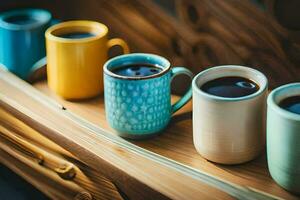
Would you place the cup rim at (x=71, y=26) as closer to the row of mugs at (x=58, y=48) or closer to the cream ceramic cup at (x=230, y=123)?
the row of mugs at (x=58, y=48)

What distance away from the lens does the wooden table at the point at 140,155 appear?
623mm

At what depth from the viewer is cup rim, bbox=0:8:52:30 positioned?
2.97ft

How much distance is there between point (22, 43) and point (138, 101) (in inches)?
11.1

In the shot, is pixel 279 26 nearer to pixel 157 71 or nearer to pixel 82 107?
pixel 157 71

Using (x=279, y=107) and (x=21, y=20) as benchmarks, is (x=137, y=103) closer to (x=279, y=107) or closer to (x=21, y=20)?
(x=279, y=107)

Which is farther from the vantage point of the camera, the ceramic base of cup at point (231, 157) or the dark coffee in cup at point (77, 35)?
the dark coffee in cup at point (77, 35)

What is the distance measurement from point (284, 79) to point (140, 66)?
0.20 metres

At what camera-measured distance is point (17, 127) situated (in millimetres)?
843

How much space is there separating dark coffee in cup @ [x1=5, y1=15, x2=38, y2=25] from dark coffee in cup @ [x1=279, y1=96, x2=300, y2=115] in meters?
0.50

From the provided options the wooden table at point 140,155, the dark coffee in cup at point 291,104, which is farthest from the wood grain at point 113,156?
the dark coffee in cup at point 291,104

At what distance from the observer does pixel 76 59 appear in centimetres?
84

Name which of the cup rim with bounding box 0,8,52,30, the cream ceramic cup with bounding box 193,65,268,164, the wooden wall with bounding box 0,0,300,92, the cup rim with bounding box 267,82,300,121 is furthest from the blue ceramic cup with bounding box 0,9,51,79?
the cup rim with bounding box 267,82,300,121

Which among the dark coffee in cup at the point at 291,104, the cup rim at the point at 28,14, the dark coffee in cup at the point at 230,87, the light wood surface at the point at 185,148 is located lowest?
the light wood surface at the point at 185,148

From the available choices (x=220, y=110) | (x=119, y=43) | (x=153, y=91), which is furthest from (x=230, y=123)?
(x=119, y=43)
